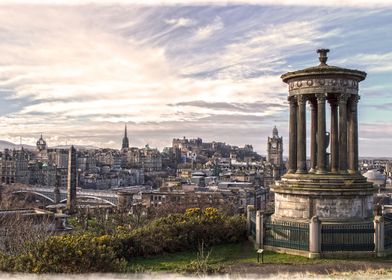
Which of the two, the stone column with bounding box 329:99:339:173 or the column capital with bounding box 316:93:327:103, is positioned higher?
the column capital with bounding box 316:93:327:103

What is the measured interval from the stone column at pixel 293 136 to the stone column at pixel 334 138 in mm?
1388

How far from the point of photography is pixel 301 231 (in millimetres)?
16062

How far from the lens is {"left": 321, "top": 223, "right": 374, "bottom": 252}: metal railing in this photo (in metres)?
15.7


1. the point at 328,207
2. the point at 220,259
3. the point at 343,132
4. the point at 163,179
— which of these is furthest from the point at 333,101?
the point at 163,179

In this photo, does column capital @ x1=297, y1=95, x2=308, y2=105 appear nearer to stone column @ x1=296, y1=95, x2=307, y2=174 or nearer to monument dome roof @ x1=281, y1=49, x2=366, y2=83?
stone column @ x1=296, y1=95, x2=307, y2=174

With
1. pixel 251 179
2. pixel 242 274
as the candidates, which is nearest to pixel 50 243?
pixel 242 274

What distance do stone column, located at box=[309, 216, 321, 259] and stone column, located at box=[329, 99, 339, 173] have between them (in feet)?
10.6

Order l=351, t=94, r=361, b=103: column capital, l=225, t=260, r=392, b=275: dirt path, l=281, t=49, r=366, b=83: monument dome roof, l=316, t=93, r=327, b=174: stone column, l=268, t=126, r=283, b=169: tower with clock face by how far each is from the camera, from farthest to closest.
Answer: l=268, t=126, r=283, b=169: tower with clock face, l=351, t=94, r=361, b=103: column capital, l=316, t=93, r=327, b=174: stone column, l=281, t=49, r=366, b=83: monument dome roof, l=225, t=260, r=392, b=275: dirt path

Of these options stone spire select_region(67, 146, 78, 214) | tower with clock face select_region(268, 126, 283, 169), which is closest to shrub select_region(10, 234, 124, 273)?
stone spire select_region(67, 146, 78, 214)

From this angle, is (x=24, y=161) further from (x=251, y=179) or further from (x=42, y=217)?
(x=42, y=217)

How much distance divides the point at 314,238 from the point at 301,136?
14.1 feet

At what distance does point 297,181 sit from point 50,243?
9.47 m

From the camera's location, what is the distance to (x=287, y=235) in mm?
Answer: 16375

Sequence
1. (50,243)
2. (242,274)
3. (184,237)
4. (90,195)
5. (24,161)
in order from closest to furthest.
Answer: (50,243)
(242,274)
(184,237)
(90,195)
(24,161)
